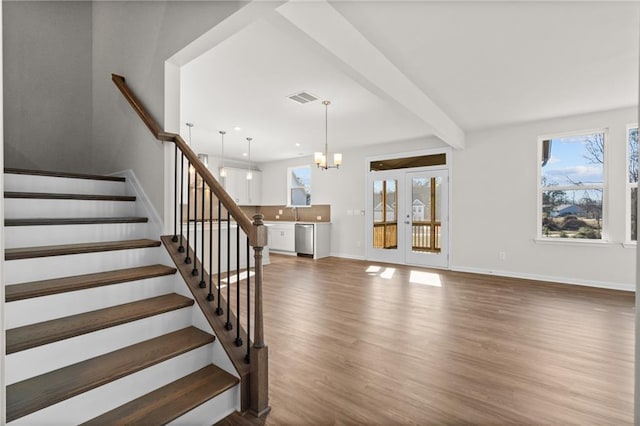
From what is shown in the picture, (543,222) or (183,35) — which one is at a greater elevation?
(183,35)

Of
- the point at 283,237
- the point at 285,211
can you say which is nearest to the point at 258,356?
the point at 283,237

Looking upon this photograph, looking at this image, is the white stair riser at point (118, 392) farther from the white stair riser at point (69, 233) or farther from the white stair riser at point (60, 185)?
the white stair riser at point (60, 185)

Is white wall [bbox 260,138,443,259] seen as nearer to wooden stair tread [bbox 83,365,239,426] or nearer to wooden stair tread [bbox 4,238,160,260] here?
wooden stair tread [bbox 4,238,160,260]

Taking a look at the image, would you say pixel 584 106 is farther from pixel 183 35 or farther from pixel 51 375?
pixel 51 375

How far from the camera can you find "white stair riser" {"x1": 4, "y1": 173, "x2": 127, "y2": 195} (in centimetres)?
235

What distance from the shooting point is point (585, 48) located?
2801 millimetres

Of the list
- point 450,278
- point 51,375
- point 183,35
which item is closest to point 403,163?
point 450,278

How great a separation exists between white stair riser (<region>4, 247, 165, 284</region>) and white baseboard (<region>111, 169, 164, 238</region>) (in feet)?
0.62

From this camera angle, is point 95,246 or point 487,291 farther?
point 487,291

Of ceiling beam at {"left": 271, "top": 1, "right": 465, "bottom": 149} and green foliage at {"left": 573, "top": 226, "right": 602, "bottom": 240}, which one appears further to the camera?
green foliage at {"left": 573, "top": 226, "right": 602, "bottom": 240}

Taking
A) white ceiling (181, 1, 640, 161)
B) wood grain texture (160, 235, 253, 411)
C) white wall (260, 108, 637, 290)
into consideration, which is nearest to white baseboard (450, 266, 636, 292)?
white wall (260, 108, 637, 290)

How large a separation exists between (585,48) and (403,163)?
3787 mm

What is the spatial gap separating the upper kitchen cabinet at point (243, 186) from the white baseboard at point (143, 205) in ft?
17.1

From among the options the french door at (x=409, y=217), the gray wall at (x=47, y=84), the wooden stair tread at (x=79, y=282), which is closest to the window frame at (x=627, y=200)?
the french door at (x=409, y=217)
